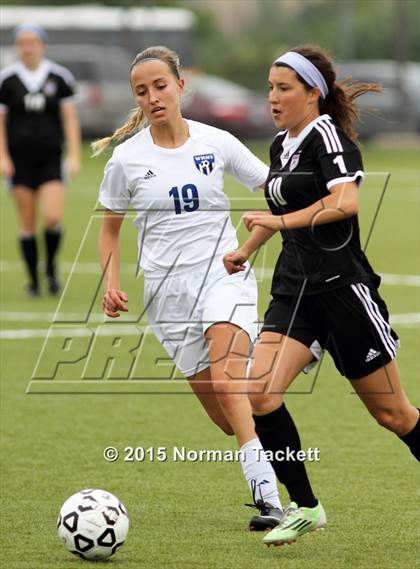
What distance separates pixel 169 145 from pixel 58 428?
2665 mm

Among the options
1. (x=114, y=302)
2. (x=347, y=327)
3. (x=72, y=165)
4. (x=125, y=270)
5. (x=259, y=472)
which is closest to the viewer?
(x=347, y=327)

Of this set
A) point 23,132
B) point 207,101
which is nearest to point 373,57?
point 207,101

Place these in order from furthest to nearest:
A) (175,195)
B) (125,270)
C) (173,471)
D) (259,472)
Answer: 1. (125,270)
2. (173,471)
3. (175,195)
4. (259,472)

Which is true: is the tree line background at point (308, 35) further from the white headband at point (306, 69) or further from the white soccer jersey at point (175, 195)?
the white headband at point (306, 69)

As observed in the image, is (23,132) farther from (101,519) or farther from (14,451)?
(101,519)

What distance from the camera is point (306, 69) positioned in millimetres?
6188

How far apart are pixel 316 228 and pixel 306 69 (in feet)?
2.32

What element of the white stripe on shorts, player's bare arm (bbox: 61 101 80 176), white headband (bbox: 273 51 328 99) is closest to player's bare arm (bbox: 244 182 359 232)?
the white stripe on shorts

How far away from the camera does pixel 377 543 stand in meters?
6.32

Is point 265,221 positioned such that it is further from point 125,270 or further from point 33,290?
point 125,270

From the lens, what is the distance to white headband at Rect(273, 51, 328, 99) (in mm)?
6180

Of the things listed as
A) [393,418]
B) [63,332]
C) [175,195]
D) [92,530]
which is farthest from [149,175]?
[63,332]

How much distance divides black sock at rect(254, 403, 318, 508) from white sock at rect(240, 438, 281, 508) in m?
0.09

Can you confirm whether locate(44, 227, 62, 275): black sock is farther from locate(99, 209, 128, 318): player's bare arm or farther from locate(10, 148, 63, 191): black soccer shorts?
locate(99, 209, 128, 318): player's bare arm
